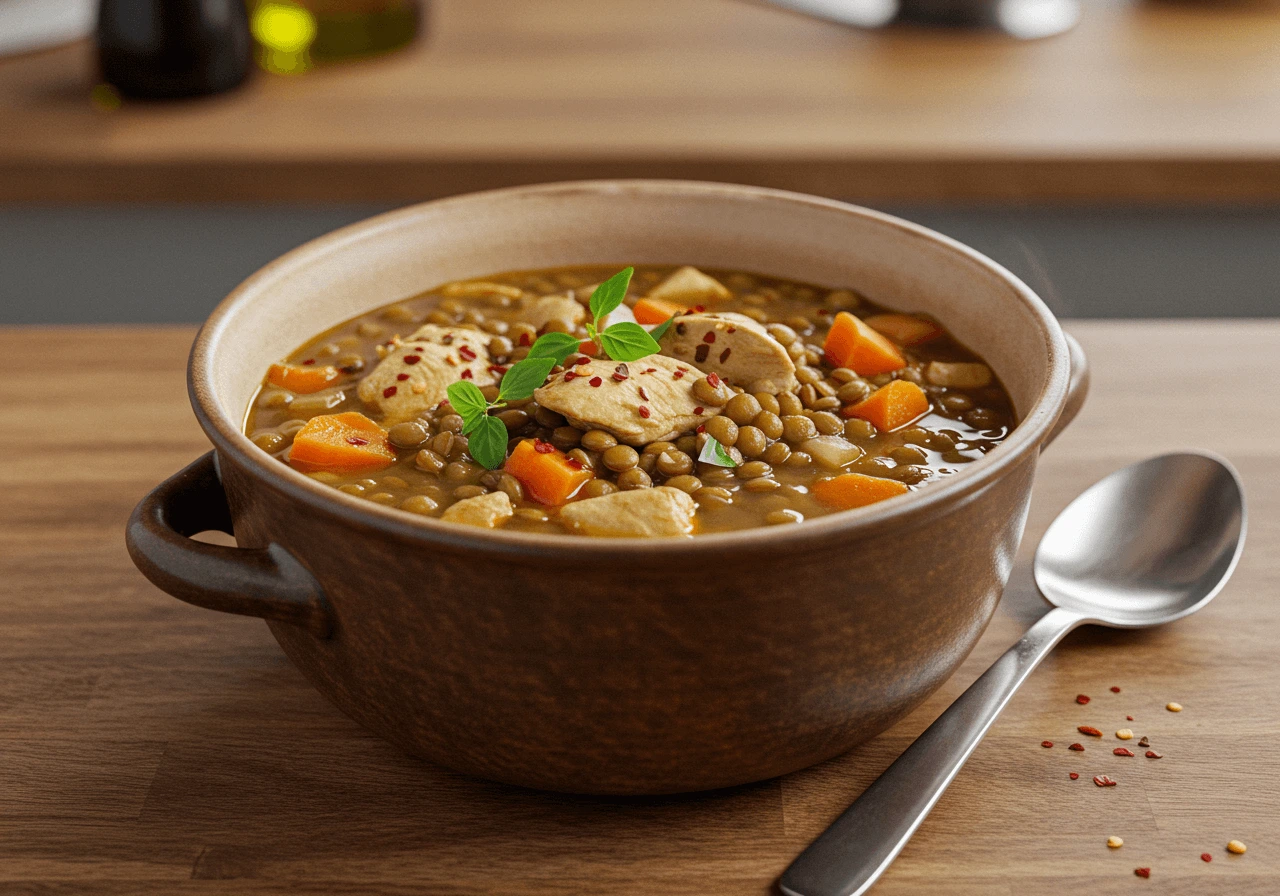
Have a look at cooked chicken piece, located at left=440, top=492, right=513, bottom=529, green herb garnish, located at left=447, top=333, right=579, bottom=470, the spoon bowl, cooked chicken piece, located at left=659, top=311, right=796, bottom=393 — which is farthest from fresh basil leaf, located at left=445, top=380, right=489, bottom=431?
the spoon bowl

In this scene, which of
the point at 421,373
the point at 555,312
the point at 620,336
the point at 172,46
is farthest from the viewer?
the point at 172,46

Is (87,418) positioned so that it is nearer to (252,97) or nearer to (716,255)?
(716,255)

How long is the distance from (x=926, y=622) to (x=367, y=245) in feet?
3.22

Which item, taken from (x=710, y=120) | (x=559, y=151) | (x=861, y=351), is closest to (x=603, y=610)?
(x=861, y=351)

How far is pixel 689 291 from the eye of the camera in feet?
6.40

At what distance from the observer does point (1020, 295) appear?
157 cm

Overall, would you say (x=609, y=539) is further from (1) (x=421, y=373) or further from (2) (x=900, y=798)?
(1) (x=421, y=373)

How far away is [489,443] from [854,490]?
1.38 ft

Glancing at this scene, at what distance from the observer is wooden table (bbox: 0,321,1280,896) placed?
4.07ft

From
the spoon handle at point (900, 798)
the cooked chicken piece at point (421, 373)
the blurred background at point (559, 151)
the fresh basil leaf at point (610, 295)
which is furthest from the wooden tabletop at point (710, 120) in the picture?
the spoon handle at point (900, 798)

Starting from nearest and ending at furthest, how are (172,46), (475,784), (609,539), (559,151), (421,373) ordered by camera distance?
1. (609,539)
2. (475,784)
3. (421,373)
4. (559,151)
5. (172,46)

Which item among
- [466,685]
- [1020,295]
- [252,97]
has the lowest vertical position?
[252,97]

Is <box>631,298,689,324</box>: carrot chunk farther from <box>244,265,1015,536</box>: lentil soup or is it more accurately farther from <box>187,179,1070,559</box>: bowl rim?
<box>187,179,1070,559</box>: bowl rim

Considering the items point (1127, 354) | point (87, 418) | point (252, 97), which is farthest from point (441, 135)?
point (1127, 354)
